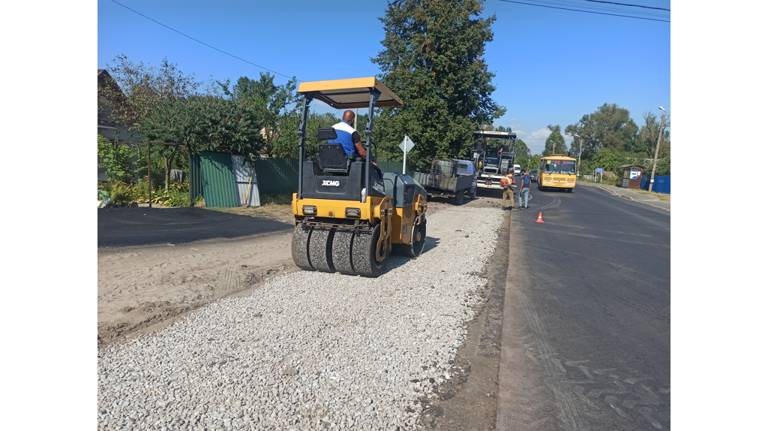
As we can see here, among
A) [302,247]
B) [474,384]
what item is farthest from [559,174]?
[474,384]

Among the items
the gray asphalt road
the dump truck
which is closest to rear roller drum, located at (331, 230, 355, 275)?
the gray asphalt road

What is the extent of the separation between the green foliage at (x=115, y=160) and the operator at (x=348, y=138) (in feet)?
33.0

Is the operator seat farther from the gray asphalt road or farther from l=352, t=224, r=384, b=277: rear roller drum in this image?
the gray asphalt road

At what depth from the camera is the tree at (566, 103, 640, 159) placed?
8157cm

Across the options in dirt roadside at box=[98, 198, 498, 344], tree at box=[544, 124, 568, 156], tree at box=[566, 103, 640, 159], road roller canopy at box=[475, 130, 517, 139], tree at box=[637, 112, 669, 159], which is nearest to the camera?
dirt roadside at box=[98, 198, 498, 344]

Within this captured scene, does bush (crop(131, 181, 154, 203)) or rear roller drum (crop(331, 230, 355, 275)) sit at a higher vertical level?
bush (crop(131, 181, 154, 203))

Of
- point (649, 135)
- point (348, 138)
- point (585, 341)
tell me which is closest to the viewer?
point (585, 341)

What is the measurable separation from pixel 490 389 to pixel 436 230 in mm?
8041

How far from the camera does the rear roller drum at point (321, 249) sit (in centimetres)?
594

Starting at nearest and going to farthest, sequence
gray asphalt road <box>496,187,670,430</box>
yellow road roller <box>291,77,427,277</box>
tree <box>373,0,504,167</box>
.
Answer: gray asphalt road <box>496,187,670,430</box>
yellow road roller <box>291,77,427,277</box>
tree <box>373,0,504,167</box>

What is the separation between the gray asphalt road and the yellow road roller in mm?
1963

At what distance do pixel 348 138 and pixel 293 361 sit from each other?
10.9 ft

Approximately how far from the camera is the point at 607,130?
84188mm

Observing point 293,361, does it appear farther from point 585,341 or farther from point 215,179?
point 215,179
